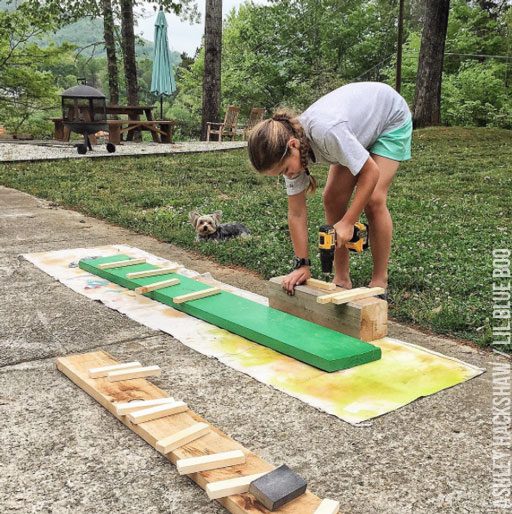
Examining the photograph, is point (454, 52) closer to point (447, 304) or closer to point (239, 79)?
point (239, 79)

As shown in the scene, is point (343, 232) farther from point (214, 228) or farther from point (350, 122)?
point (214, 228)

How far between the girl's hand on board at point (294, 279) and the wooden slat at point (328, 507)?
162 centimetres

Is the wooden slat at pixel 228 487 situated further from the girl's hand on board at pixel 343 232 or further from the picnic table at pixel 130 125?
the picnic table at pixel 130 125

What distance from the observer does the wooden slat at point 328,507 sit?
1550 mm

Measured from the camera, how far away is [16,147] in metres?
13.1

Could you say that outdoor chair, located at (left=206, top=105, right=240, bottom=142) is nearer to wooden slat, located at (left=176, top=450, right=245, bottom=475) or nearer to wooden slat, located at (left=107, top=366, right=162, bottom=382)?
wooden slat, located at (left=107, top=366, right=162, bottom=382)

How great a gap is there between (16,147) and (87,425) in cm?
1231

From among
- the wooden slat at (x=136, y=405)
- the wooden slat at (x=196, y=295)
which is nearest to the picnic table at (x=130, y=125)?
the wooden slat at (x=196, y=295)

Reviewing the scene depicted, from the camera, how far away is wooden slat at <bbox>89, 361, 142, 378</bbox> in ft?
7.78

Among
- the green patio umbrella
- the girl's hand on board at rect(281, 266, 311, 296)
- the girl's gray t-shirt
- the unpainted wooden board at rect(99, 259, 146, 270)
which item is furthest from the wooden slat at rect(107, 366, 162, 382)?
the green patio umbrella

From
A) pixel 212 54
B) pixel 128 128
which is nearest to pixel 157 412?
pixel 128 128

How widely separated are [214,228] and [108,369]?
2573mm

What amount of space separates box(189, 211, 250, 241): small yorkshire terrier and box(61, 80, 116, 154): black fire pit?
7.14 meters

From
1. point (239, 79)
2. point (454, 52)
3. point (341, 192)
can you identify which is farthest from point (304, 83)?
point (341, 192)
